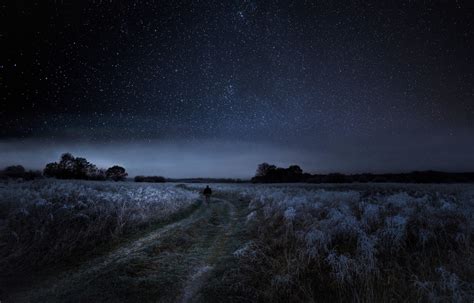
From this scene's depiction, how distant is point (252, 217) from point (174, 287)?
8.68 meters

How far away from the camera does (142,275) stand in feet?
23.0

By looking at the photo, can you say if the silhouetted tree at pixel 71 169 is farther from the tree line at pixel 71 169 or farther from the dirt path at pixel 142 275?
the dirt path at pixel 142 275

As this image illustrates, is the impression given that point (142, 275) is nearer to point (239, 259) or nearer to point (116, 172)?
point (239, 259)

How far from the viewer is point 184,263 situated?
8.01 meters

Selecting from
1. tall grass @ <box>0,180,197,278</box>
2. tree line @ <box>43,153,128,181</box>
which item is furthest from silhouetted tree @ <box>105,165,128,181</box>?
tall grass @ <box>0,180,197,278</box>

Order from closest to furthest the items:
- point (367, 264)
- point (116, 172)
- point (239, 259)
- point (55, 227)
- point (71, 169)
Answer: point (367, 264), point (239, 259), point (55, 227), point (71, 169), point (116, 172)

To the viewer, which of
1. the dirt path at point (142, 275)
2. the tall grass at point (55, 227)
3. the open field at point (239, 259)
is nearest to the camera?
the open field at point (239, 259)

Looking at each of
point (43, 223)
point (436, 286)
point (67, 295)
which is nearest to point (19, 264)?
point (43, 223)

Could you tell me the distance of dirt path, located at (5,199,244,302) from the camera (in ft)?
19.3

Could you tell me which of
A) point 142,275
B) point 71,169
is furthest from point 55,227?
point 71,169

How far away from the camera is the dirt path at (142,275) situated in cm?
589

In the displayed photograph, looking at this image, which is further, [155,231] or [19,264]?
[155,231]

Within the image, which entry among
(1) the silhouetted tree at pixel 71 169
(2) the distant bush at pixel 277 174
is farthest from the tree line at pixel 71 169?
(2) the distant bush at pixel 277 174

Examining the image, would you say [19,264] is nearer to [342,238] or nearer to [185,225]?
[185,225]
